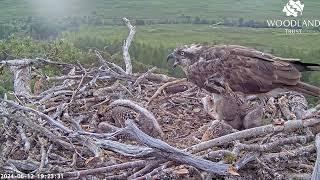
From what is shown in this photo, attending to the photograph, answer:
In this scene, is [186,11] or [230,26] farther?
[186,11]

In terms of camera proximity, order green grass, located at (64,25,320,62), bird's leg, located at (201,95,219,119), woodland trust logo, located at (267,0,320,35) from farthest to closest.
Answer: green grass, located at (64,25,320,62)
woodland trust logo, located at (267,0,320,35)
bird's leg, located at (201,95,219,119)

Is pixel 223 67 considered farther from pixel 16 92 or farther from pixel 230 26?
pixel 230 26

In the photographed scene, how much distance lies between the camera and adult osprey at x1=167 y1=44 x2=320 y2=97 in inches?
203

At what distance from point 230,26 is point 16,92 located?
10.7 m

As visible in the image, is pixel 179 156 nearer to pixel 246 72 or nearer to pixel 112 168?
pixel 112 168

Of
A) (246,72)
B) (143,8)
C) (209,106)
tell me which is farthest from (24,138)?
(143,8)

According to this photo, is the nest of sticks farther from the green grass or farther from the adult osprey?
the green grass

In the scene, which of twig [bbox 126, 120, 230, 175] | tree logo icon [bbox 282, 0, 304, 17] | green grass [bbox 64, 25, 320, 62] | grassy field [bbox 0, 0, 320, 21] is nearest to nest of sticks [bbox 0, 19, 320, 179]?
twig [bbox 126, 120, 230, 175]

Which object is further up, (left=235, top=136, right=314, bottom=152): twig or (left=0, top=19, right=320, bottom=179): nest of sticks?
(left=235, top=136, right=314, bottom=152): twig

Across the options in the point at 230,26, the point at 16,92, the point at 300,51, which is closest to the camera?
the point at 16,92

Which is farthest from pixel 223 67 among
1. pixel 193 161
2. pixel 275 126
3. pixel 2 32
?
pixel 2 32

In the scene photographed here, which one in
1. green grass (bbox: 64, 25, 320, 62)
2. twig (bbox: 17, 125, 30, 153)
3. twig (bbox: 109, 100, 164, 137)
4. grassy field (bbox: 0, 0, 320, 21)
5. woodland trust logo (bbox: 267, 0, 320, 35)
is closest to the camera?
twig (bbox: 17, 125, 30, 153)

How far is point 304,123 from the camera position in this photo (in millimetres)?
4152

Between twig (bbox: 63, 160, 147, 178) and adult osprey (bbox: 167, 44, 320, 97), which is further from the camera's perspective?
adult osprey (bbox: 167, 44, 320, 97)
